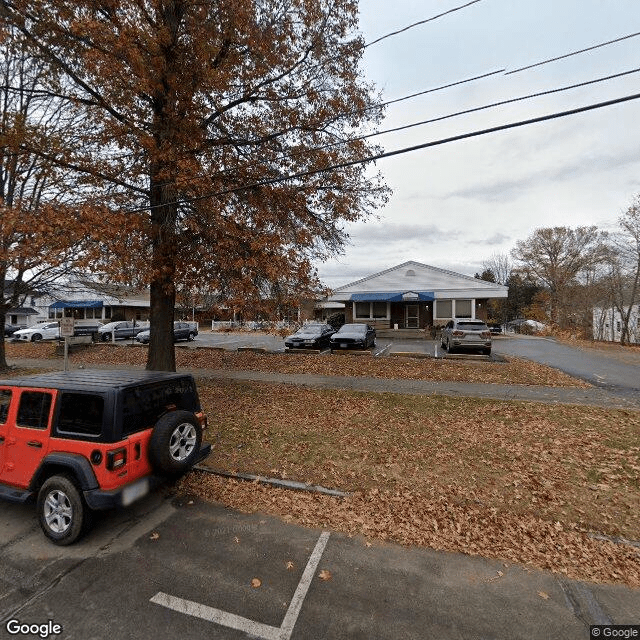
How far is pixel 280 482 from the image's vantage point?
16.0ft

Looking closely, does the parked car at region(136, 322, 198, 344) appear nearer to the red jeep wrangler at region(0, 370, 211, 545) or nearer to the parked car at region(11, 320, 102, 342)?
the parked car at region(11, 320, 102, 342)

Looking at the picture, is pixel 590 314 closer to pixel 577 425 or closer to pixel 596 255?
pixel 596 255

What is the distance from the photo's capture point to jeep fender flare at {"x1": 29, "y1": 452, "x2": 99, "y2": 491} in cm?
341

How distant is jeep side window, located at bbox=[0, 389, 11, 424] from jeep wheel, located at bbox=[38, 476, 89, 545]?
1.03m

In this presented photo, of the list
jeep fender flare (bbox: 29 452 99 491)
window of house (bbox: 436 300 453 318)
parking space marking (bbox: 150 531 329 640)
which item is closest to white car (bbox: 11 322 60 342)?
jeep fender flare (bbox: 29 452 99 491)

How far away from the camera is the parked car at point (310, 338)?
1831 centimetres

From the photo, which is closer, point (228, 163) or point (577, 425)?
point (577, 425)

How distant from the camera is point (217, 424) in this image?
7.23 m

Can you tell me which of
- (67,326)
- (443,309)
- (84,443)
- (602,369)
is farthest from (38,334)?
(602,369)

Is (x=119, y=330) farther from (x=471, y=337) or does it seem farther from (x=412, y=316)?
(x=471, y=337)

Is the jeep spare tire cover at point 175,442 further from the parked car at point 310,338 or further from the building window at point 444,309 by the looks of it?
the building window at point 444,309

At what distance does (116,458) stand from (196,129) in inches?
305

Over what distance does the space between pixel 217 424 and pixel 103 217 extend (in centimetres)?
489

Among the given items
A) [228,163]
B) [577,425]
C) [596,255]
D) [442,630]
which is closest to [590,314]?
[596,255]
